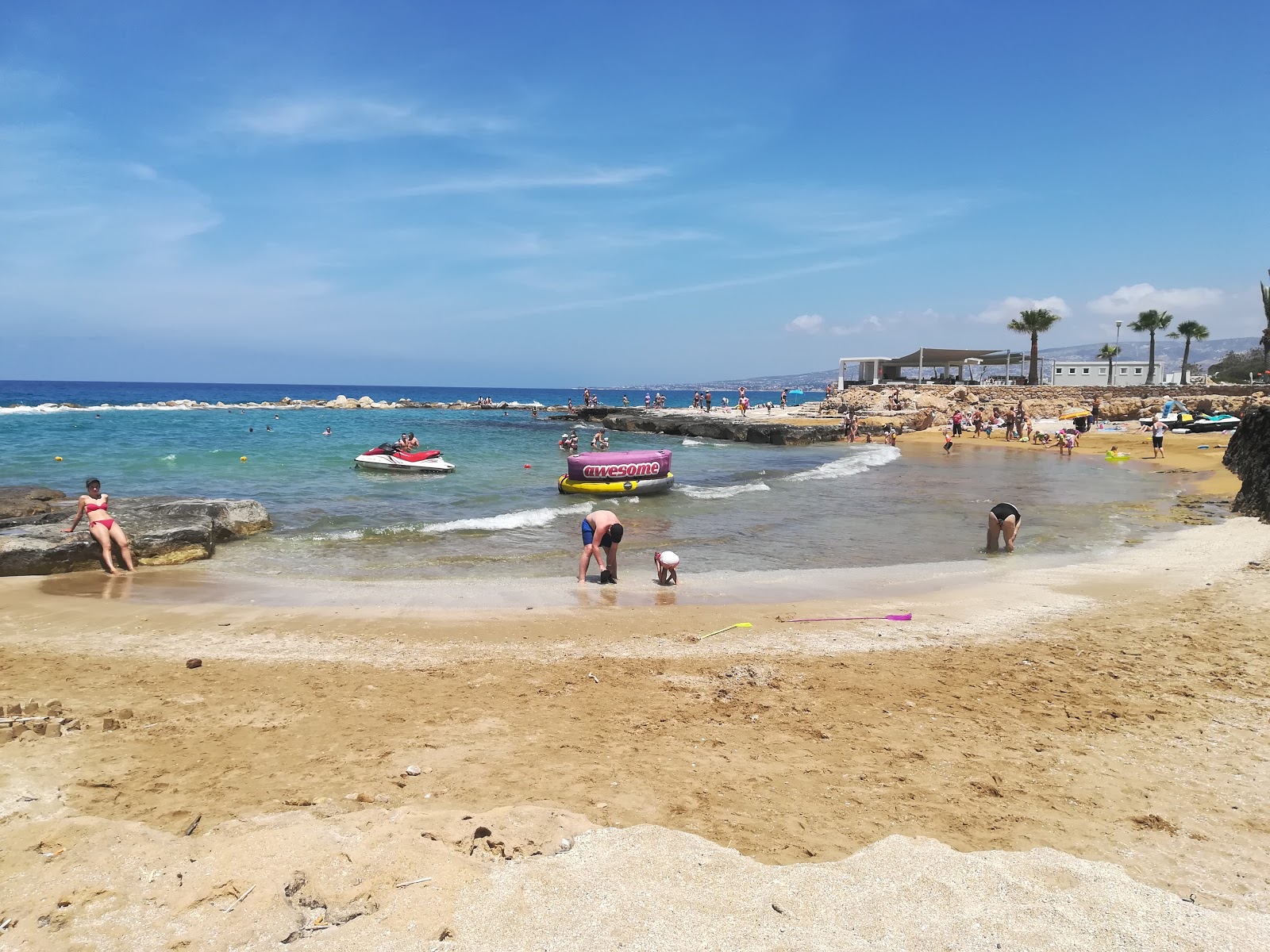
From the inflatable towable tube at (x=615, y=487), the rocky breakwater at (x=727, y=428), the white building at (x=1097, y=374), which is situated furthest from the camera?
the white building at (x=1097, y=374)

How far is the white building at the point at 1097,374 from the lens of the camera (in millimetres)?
55406

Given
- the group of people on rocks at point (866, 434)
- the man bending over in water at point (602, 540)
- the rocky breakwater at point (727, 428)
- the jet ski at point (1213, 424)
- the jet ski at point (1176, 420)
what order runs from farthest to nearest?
the rocky breakwater at point (727, 428), the group of people on rocks at point (866, 434), the jet ski at point (1176, 420), the jet ski at point (1213, 424), the man bending over in water at point (602, 540)

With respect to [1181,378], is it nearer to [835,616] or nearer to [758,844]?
[835,616]

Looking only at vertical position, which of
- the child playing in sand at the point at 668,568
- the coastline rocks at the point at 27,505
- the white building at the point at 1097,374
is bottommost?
the child playing in sand at the point at 668,568

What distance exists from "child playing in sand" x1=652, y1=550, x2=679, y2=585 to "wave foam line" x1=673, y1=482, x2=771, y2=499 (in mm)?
9674

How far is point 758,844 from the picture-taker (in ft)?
12.3

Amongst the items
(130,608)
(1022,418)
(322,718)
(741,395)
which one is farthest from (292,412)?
(322,718)

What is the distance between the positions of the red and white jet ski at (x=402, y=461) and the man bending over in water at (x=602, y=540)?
14.5 metres

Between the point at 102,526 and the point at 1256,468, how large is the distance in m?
21.1

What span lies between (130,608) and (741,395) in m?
50.1

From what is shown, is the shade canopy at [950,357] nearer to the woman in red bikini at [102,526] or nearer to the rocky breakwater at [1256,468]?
the rocky breakwater at [1256,468]

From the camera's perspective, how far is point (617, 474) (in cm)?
1933

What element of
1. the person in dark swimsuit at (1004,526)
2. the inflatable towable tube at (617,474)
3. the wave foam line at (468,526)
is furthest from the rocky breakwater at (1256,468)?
the wave foam line at (468,526)

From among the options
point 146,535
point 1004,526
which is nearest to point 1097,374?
point 1004,526
